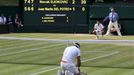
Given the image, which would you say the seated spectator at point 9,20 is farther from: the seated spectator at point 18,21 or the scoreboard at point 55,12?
the scoreboard at point 55,12

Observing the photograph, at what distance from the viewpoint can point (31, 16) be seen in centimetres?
4591

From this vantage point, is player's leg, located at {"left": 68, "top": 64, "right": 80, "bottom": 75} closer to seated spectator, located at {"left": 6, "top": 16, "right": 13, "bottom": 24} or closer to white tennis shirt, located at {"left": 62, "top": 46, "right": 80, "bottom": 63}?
white tennis shirt, located at {"left": 62, "top": 46, "right": 80, "bottom": 63}

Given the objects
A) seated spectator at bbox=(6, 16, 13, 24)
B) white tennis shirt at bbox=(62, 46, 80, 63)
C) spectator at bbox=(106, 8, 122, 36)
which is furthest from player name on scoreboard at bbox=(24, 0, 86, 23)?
white tennis shirt at bbox=(62, 46, 80, 63)

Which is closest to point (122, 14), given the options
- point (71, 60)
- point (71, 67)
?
point (71, 60)

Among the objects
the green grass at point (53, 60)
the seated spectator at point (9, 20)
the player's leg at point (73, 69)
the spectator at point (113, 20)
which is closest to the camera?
the player's leg at point (73, 69)

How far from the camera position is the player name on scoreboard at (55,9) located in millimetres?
44562

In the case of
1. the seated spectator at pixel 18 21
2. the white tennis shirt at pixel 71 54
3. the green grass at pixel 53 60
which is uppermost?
the white tennis shirt at pixel 71 54

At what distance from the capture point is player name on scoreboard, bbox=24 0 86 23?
4456 centimetres

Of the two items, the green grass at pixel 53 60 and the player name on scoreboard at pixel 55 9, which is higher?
the player name on scoreboard at pixel 55 9

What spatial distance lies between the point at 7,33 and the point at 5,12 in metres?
2.76

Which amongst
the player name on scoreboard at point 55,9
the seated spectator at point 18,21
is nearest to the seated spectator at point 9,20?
the seated spectator at point 18,21

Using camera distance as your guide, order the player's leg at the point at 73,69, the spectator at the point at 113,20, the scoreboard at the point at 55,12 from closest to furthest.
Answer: the player's leg at the point at 73,69 → the spectator at the point at 113,20 → the scoreboard at the point at 55,12

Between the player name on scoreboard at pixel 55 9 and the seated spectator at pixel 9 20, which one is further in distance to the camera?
the seated spectator at pixel 9 20

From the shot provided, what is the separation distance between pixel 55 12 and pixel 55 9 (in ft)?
1.03
